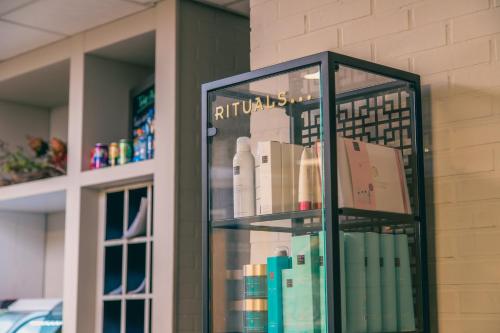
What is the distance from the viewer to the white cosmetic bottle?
2566 millimetres

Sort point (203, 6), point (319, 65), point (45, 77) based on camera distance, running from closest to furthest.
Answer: point (319, 65) < point (203, 6) < point (45, 77)

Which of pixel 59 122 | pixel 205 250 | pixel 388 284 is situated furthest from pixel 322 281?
pixel 59 122

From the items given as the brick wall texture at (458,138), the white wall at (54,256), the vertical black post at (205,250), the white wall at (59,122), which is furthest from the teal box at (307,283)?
the white wall at (59,122)

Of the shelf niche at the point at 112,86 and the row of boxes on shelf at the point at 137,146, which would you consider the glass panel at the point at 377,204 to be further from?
the shelf niche at the point at 112,86

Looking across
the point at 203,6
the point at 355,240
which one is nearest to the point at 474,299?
the point at 355,240

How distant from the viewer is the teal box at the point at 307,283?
2.31 meters

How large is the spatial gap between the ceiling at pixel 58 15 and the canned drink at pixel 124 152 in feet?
2.22

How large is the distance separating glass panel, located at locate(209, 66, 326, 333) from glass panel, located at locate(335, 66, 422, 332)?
88mm

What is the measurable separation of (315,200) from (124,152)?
2.23 metres

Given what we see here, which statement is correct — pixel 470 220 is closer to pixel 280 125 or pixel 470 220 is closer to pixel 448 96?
pixel 448 96

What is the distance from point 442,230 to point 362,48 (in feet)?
2.40

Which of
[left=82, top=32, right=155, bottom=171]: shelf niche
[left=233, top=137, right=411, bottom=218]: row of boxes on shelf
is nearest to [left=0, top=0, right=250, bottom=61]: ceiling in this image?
[left=82, top=32, right=155, bottom=171]: shelf niche

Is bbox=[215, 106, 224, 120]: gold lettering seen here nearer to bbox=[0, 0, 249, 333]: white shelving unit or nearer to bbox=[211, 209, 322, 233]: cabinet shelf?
bbox=[211, 209, 322, 233]: cabinet shelf

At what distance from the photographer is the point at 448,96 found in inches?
104
